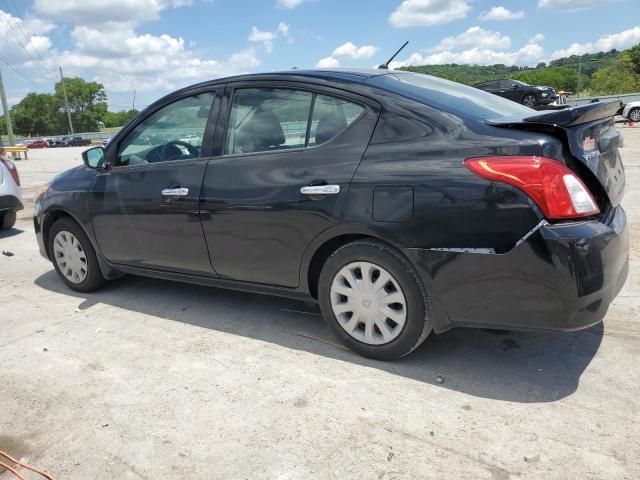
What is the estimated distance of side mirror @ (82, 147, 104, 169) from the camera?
437 cm

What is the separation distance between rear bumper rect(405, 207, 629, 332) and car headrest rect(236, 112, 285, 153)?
1.18m

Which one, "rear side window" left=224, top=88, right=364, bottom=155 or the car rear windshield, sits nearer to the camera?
the car rear windshield

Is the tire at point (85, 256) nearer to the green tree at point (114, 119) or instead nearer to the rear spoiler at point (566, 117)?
the rear spoiler at point (566, 117)

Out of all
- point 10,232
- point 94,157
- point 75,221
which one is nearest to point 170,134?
point 94,157

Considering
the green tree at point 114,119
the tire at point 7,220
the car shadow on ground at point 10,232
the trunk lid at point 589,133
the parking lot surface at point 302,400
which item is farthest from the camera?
the green tree at point 114,119

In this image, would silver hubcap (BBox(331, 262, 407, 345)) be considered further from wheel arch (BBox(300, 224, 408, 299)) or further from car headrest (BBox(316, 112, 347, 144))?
car headrest (BBox(316, 112, 347, 144))

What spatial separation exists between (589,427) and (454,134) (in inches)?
59.9

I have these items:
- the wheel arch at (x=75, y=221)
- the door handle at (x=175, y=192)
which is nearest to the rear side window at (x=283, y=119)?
the door handle at (x=175, y=192)

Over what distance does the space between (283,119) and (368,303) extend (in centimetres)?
128

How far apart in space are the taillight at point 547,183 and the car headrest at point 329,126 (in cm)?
94

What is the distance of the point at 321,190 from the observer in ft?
10.1

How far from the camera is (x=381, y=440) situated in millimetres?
2447

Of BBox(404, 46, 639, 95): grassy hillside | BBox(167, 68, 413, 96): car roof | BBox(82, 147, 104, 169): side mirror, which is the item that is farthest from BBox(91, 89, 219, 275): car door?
BBox(404, 46, 639, 95): grassy hillside

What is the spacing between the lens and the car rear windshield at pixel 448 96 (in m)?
2.96
